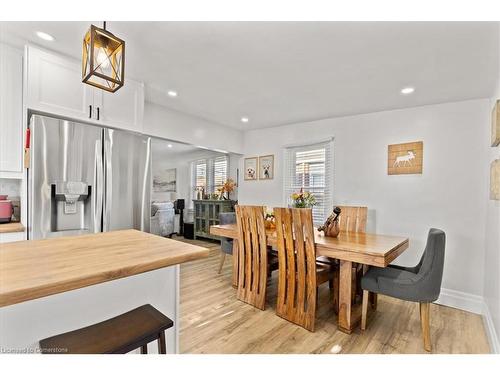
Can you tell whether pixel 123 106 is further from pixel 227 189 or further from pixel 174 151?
pixel 174 151

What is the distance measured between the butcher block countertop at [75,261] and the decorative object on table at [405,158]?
312 cm

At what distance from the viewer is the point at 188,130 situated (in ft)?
12.7

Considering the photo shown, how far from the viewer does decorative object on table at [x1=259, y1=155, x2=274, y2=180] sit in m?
4.53

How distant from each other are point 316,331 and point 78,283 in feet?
6.74

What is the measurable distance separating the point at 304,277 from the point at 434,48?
2132 mm

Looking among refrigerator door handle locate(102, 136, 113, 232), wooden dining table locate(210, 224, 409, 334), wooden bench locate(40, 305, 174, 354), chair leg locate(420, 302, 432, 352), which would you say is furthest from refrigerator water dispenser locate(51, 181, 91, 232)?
chair leg locate(420, 302, 432, 352)

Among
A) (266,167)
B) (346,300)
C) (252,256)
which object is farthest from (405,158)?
(252,256)

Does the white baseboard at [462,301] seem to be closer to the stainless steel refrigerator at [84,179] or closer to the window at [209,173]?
the stainless steel refrigerator at [84,179]

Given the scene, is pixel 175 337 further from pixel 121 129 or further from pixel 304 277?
pixel 121 129

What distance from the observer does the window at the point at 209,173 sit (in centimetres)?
565

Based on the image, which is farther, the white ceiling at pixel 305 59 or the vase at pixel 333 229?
the vase at pixel 333 229

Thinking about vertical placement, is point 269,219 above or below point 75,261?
below

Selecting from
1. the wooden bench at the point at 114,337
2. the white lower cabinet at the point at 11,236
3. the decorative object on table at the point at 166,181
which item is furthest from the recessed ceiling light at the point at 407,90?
the decorative object on table at the point at 166,181

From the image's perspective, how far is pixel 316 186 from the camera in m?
4.06
